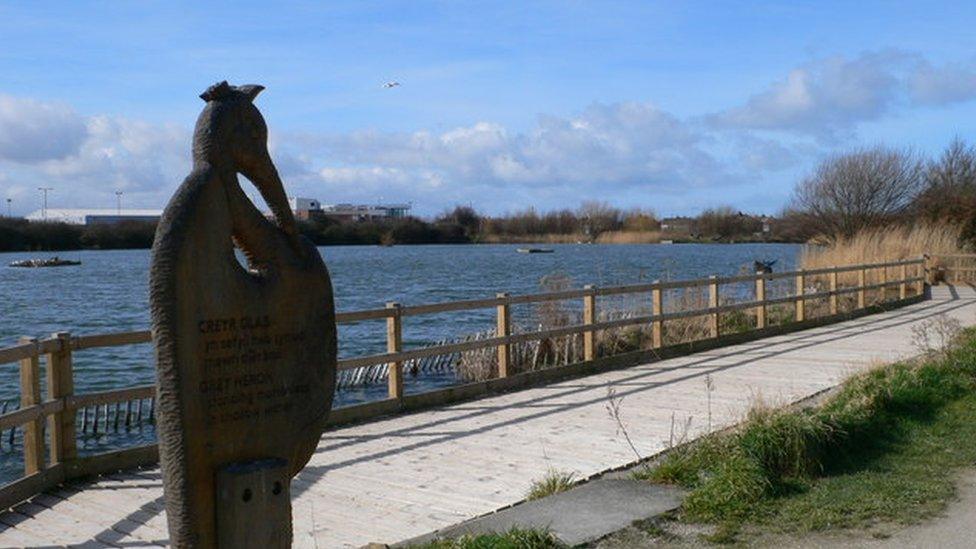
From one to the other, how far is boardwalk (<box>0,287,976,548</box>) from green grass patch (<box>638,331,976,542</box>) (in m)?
0.93

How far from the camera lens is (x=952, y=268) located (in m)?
38.6

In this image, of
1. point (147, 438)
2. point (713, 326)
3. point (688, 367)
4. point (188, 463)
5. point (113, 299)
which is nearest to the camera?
point (188, 463)

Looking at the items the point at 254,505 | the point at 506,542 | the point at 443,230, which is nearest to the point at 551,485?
the point at 506,542

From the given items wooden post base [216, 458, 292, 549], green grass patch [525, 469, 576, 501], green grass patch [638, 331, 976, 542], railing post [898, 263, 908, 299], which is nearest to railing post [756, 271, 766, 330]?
green grass patch [638, 331, 976, 542]

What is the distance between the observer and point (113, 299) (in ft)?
126

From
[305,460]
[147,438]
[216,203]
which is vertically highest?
[216,203]

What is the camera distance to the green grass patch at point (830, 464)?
25.4 ft

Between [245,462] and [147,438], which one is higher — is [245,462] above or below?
above

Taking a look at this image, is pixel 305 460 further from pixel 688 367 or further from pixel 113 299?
pixel 113 299

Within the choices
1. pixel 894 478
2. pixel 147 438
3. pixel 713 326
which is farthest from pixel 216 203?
pixel 713 326

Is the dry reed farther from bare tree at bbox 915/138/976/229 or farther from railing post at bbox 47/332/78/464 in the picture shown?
railing post at bbox 47/332/78/464

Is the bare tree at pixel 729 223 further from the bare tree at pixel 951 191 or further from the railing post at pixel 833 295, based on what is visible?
the railing post at pixel 833 295

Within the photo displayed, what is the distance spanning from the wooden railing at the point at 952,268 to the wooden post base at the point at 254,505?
3617 cm

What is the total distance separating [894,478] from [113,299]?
33.9 m
